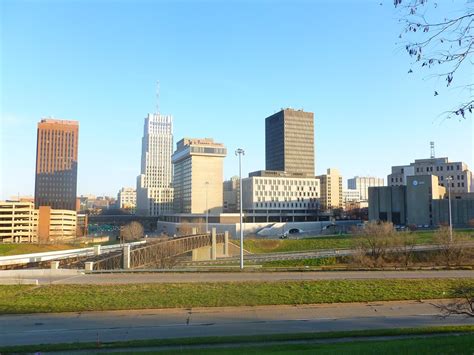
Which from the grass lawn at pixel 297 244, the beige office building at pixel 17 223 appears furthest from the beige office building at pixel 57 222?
the grass lawn at pixel 297 244

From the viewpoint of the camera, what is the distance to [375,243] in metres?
46.1

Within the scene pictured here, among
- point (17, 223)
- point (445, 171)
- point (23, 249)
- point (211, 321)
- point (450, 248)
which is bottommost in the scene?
point (23, 249)

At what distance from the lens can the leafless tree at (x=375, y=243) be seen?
1778 inches

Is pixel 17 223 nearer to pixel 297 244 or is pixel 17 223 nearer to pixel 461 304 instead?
pixel 297 244

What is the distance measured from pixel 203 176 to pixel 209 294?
495 feet

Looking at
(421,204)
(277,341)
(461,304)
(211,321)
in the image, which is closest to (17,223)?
(421,204)

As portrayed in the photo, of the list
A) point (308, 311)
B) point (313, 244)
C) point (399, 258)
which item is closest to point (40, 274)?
point (308, 311)

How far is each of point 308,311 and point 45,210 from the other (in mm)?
128702

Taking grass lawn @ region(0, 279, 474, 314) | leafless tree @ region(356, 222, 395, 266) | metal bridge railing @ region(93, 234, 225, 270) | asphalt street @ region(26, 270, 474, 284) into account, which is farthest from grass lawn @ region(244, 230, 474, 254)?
grass lawn @ region(0, 279, 474, 314)

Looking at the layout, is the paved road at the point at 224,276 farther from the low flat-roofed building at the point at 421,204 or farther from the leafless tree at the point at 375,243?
the low flat-roofed building at the point at 421,204

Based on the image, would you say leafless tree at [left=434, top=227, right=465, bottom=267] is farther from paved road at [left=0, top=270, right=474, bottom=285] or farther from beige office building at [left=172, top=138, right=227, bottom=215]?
beige office building at [left=172, top=138, right=227, bottom=215]

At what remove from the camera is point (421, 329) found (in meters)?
14.9

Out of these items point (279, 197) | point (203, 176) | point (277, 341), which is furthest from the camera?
point (203, 176)

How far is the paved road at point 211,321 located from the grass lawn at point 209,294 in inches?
28.0
